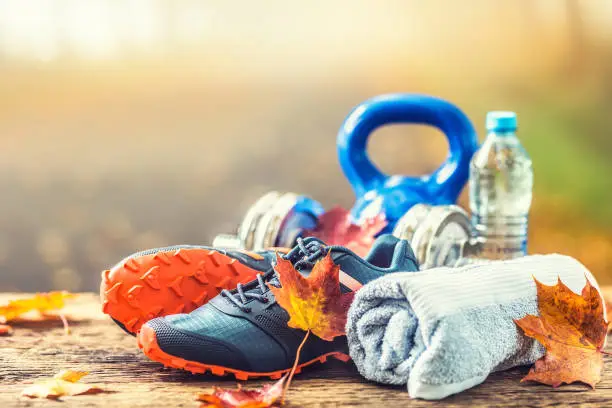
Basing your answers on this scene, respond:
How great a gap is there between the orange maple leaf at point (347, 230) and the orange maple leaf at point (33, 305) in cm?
46

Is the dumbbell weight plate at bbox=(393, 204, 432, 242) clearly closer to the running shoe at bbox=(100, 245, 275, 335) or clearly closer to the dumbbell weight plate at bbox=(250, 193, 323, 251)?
the dumbbell weight plate at bbox=(250, 193, 323, 251)

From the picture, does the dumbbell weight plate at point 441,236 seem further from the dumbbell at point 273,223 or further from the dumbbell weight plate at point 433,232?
the dumbbell at point 273,223

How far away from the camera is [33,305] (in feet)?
4.56

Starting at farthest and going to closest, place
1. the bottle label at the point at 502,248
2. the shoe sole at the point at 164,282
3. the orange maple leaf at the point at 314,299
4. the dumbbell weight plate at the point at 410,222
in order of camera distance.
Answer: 1. the bottle label at the point at 502,248
2. the dumbbell weight plate at the point at 410,222
3. the shoe sole at the point at 164,282
4. the orange maple leaf at the point at 314,299

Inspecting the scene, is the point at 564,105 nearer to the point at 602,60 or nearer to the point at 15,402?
the point at 602,60

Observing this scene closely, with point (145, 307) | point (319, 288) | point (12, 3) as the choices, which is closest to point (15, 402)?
point (145, 307)

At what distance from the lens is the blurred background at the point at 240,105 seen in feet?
7.18

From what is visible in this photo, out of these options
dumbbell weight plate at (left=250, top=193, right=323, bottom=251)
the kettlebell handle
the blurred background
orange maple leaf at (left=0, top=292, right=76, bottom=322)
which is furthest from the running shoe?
the blurred background

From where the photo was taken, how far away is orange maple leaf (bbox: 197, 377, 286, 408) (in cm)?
84

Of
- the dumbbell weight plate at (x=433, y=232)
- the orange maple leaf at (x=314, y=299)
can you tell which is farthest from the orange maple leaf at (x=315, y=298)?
the dumbbell weight plate at (x=433, y=232)

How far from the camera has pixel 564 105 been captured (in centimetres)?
223

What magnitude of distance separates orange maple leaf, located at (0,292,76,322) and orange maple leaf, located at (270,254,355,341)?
2.02 ft

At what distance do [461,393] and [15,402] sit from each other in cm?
50

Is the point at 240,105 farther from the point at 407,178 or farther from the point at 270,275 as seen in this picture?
the point at 270,275
